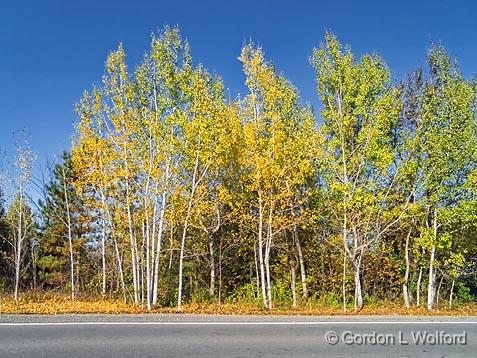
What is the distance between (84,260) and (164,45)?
749 inches

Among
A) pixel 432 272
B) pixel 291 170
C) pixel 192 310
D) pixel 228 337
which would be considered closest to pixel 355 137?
pixel 291 170

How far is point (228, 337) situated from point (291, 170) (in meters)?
9.94

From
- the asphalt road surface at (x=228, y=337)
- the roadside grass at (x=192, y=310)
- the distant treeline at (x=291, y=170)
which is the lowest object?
the roadside grass at (x=192, y=310)

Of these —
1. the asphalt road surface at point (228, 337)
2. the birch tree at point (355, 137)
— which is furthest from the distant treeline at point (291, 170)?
the asphalt road surface at point (228, 337)

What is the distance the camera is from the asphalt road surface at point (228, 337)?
686 cm

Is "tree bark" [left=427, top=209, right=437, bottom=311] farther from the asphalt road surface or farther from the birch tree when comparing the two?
the asphalt road surface

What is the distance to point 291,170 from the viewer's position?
17.0 meters

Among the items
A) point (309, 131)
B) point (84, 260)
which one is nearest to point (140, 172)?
point (309, 131)

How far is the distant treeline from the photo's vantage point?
15.6 m

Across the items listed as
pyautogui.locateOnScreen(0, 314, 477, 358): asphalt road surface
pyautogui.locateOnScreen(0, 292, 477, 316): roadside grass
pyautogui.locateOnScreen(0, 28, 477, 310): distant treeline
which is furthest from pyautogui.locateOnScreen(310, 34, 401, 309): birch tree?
pyautogui.locateOnScreen(0, 314, 477, 358): asphalt road surface

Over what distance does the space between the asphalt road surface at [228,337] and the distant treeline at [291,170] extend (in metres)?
5.44

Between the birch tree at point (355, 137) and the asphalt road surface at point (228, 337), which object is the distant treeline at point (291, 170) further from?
the asphalt road surface at point (228, 337)

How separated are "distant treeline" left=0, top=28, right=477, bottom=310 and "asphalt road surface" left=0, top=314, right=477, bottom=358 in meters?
5.44

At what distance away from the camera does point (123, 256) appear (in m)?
23.9
